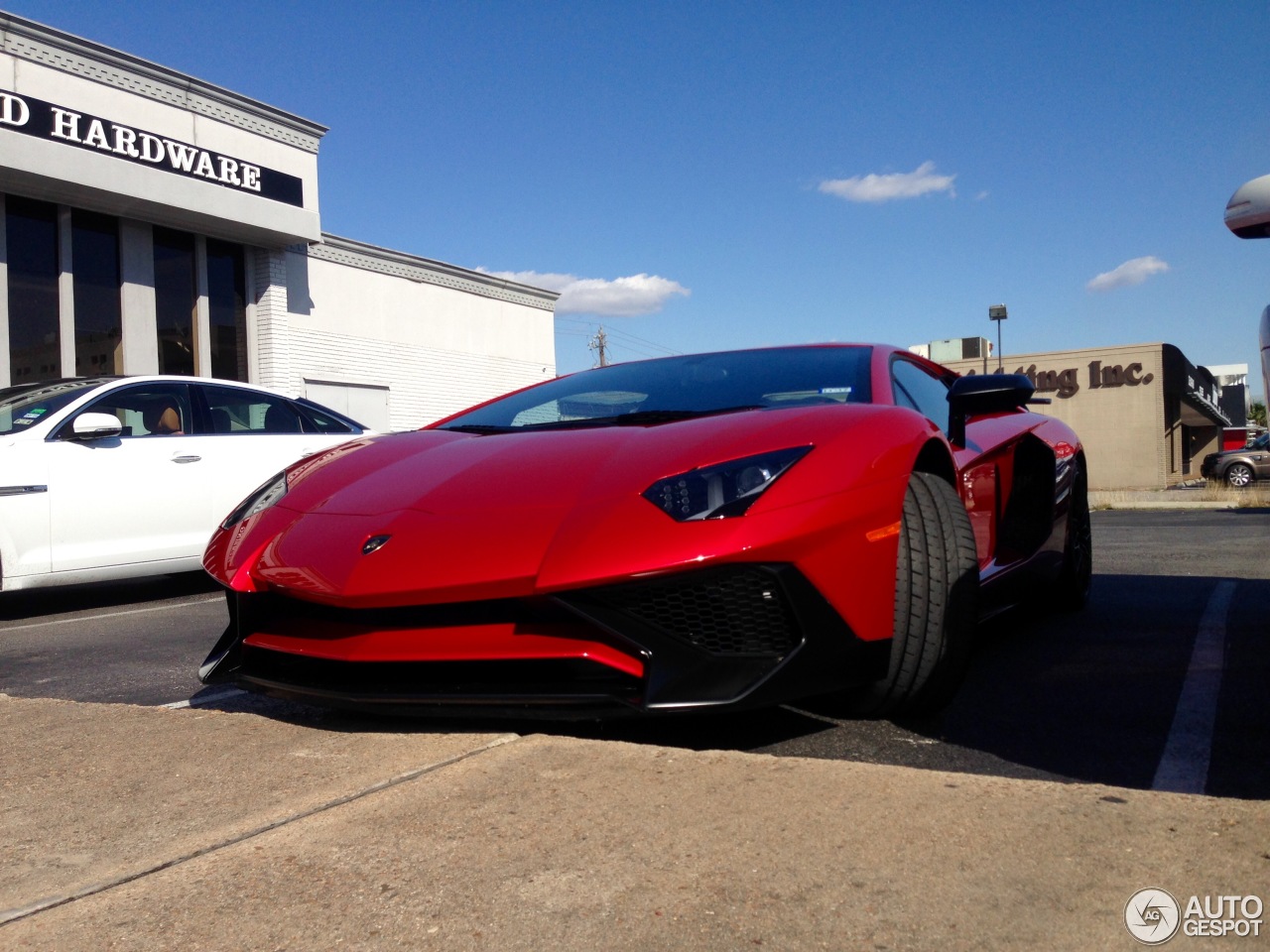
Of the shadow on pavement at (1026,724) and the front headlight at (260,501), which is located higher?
the front headlight at (260,501)

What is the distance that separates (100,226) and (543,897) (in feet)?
49.0

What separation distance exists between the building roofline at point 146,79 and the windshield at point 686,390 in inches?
481

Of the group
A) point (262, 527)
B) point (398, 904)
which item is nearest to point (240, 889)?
point (398, 904)

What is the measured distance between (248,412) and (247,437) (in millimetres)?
216

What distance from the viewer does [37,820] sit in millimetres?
2059

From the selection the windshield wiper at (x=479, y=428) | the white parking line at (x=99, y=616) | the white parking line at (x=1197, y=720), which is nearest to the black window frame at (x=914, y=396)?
the white parking line at (x=1197, y=720)

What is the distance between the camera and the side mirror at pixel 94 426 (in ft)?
18.4

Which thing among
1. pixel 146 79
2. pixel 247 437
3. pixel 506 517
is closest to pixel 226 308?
pixel 146 79

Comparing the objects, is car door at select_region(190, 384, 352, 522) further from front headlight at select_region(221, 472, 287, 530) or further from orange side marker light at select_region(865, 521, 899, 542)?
orange side marker light at select_region(865, 521, 899, 542)

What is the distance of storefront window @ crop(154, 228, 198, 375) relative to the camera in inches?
588

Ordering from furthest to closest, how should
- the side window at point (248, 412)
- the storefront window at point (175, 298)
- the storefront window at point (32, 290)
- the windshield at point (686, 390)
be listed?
the storefront window at point (175, 298), the storefront window at point (32, 290), the side window at point (248, 412), the windshield at point (686, 390)

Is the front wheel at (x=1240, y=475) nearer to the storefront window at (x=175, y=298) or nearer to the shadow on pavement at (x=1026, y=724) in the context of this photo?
the storefront window at (x=175, y=298)

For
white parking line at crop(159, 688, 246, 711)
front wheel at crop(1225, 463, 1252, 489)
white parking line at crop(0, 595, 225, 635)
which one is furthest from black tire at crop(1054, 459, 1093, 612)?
front wheel at crop(1225, 463, 1252, 489)

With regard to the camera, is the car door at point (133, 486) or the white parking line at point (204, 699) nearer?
the white parking line at point (204, 699)
